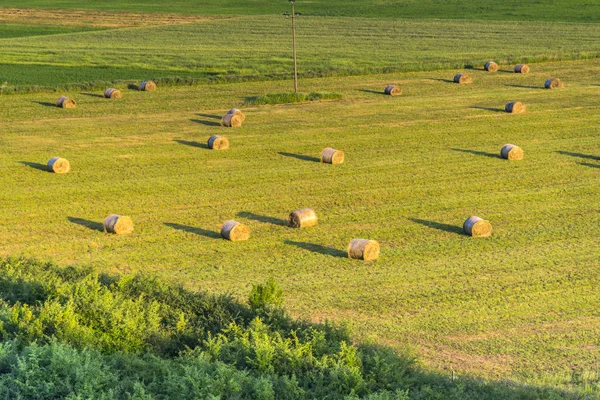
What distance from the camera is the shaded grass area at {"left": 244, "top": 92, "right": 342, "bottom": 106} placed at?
47.9 m

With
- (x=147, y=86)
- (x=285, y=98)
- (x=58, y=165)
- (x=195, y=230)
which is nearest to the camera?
(x=195, y=230)

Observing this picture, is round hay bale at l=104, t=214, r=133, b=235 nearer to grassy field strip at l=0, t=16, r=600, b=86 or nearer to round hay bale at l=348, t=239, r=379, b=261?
round hay bale at l=348, t=239, r=379, b=261

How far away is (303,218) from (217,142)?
1122 cm

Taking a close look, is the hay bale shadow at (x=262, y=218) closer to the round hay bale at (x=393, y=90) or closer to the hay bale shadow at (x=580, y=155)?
the hay bale shadow at (x=580, y=155)

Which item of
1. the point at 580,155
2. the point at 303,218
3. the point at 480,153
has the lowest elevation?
the point at 303,218

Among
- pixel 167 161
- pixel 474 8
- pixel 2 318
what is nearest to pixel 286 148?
pixel 167 161

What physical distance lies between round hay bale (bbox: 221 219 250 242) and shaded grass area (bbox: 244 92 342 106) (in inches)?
856

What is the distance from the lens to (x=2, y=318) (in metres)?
18.0

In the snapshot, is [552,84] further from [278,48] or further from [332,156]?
[278,48]

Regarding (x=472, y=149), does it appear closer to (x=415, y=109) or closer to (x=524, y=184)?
(x=524, y=184)

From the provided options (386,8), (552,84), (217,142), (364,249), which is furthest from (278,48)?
(364,249)

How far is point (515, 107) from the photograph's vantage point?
4459cm

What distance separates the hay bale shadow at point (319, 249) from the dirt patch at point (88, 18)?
69255 mm

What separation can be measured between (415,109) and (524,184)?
48.1ft
